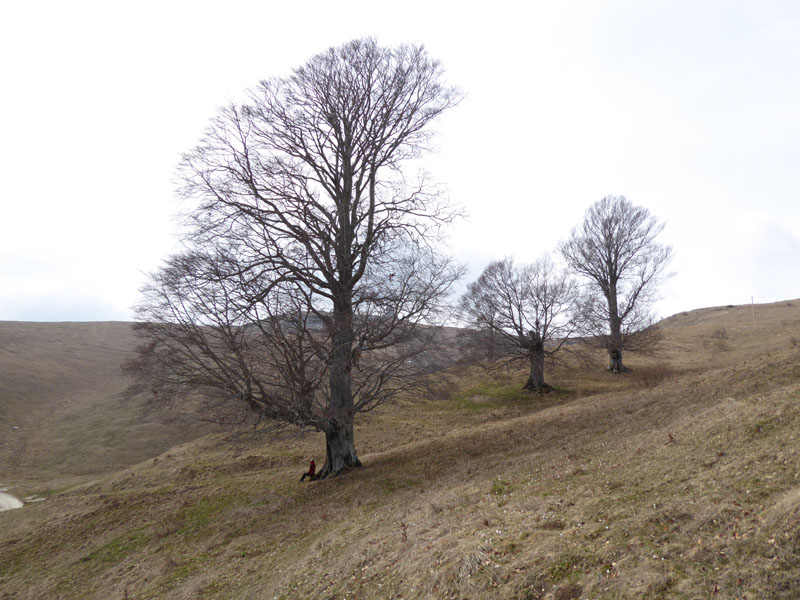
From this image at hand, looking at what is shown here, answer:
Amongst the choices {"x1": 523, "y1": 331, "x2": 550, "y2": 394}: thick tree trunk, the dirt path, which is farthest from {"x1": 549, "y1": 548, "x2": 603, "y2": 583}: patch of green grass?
{"x1": 523, "y1": 331, "x2": 550, "y2": 394}: thick tree trunk

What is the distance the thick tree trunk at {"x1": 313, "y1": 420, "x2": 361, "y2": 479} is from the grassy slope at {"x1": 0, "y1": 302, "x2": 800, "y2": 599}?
691 millimetres

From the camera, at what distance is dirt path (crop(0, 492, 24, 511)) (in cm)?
1938

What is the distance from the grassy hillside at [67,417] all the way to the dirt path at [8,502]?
4.06m

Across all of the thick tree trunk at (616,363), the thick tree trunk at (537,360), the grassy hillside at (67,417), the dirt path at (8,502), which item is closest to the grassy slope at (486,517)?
the dirt path at (8,502)

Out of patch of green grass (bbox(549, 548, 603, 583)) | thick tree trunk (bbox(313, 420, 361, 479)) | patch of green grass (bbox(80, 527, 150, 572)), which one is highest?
patch of green grass (bbox(549, 548, 603, 583))

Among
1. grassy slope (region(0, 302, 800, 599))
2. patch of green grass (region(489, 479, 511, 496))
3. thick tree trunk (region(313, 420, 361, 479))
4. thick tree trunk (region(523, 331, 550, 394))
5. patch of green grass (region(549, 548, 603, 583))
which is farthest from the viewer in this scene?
thick tree trunk (region(523, 331, 550, 394))

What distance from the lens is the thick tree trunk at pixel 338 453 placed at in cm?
1473

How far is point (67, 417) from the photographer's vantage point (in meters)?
39.2

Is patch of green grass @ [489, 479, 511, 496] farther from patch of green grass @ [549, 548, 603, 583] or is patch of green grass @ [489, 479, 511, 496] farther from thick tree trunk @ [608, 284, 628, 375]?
thick tree trunk @ [608, 284, 628, 375]

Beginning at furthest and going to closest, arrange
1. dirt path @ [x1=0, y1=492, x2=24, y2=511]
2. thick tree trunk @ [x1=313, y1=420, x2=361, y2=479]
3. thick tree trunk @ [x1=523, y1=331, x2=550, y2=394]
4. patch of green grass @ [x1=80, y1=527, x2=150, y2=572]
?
thick tree trunk @ [x1=523, y1=331, x2=550, y2=394] → dirt path @ [x1=0, y1=492, x2=24, y2=511] → thick tree trunk @ [x1=313, y1=420, x2=361, y2=479] → patch of green grass @ [x1=80, y1=527, x2=150, y2=572]

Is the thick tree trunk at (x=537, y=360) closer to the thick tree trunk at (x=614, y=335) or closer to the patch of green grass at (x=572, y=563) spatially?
the thick tree trunk at (x=614, y=335)

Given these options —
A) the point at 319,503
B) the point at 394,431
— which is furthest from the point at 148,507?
the point at 394,431

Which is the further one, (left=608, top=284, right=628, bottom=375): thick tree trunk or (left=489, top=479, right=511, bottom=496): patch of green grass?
(left=608, top=284, right=628, bottom=375): thick tree trunk

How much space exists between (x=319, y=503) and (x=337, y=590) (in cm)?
575
